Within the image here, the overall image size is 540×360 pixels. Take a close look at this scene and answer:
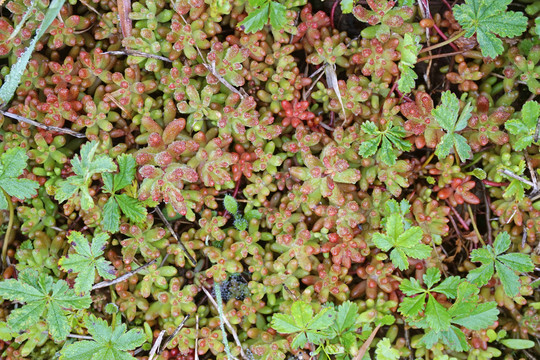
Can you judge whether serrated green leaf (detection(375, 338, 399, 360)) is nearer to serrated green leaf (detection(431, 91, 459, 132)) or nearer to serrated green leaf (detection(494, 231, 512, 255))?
serrated green leaf (detection(494, 231, 512, 255))

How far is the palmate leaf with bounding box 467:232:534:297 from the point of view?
3.54 meters

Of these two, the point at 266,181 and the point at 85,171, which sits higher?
the point at 85,171

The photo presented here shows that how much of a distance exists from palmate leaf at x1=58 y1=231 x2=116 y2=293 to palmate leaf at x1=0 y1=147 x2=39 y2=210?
475 millimetres

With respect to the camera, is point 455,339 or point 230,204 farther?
point 230,204

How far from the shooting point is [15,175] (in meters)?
3.52

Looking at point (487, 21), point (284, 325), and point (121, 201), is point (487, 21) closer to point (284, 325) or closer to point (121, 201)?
point (284, 325)

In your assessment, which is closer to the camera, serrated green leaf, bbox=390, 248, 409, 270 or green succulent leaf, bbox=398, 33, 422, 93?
serrated green leaf, bbox=390, 248, 409, 270

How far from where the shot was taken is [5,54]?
3.67m

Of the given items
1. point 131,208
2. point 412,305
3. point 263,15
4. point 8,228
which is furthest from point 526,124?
point 8,228

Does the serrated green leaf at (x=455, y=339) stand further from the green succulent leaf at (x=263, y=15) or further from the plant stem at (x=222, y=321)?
the green succulent leaf at (x=263, y=15)

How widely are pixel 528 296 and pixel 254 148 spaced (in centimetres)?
258

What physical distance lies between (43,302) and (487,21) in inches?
152

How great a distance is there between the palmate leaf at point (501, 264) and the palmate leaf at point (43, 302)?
2.90 meters

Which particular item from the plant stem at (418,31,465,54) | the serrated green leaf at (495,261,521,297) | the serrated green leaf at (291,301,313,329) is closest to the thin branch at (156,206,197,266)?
the serrated green leaf at (291,301,313,329)
